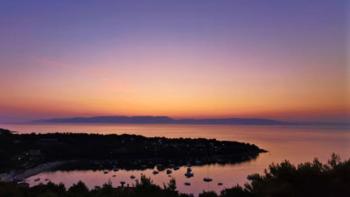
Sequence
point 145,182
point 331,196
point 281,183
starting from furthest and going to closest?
1. point 145,182
2. point 281,183
3. point 331,196

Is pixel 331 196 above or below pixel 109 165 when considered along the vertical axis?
above

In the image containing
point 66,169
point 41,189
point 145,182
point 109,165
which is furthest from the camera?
point 109,165

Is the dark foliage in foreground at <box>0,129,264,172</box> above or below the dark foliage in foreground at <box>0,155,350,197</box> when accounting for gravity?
below

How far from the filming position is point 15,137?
8406cm

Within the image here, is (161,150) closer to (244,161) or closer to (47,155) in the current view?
(244,161)

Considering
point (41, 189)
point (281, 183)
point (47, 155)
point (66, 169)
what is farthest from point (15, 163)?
point (281, 183)

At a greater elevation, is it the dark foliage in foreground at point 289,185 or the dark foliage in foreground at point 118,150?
the dark foliage in foreground at point 289,185

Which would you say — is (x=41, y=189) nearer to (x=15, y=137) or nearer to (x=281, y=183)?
(x=281, y=183)

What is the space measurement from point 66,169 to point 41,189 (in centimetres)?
5724

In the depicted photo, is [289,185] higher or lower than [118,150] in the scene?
higher

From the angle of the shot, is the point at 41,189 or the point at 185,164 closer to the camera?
the point at 41,189

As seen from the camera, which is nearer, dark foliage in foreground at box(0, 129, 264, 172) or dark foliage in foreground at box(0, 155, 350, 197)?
dark foliage in foreground at box(0, 155, 350, 197)

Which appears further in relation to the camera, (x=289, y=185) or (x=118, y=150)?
(x=118, y=150)

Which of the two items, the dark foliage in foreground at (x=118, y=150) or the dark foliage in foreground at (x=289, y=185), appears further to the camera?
the dark foliage in foreground at (x=118, y=150)
